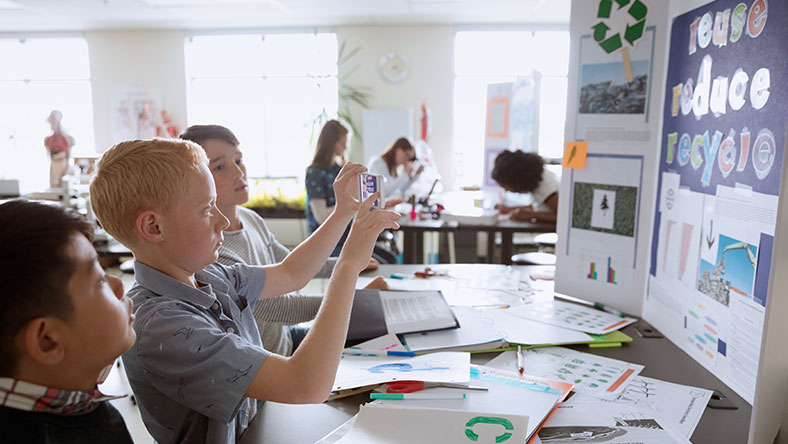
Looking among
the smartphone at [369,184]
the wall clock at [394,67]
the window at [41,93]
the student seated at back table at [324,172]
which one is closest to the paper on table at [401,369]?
the smartphone at [369,184]

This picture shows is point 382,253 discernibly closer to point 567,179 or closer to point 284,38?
point 567,179

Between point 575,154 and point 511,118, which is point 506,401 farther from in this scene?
point 511,118

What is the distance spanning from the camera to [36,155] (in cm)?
796

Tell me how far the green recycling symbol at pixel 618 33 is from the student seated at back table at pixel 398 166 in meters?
2.92

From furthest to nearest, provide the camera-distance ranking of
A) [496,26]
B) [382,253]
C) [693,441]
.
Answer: [496,26], [382,253], [693,441]

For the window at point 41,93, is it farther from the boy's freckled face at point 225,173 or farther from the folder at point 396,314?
the folder at point 396,314

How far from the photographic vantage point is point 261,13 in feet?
20.8

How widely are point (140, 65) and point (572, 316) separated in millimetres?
7556

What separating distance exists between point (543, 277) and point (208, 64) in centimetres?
683

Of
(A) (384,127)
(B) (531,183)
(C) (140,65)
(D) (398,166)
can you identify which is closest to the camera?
(B) (531,183)

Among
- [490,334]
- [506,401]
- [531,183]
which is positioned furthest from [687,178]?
[531,183]

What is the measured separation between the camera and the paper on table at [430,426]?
87cm

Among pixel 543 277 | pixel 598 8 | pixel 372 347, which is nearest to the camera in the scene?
pixel 372 347

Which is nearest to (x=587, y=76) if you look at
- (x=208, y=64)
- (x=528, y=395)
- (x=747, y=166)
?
(x=747, y=166)
